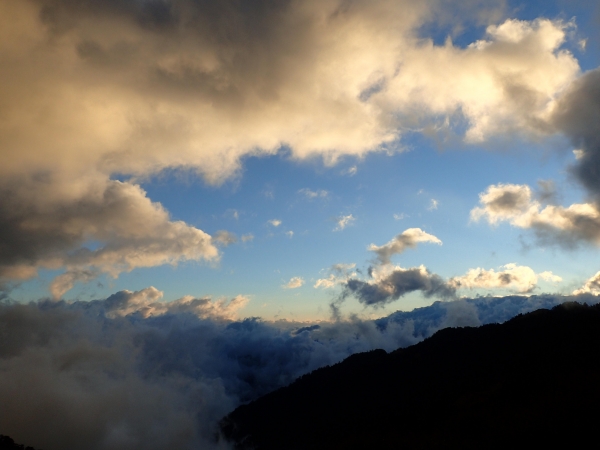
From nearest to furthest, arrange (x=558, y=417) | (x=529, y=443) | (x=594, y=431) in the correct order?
(x=594, y=431)
(x=529, y=443)
(x=558, y=417)

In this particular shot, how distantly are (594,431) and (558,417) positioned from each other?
113 feet

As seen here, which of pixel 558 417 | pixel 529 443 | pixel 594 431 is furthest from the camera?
pixel 558 417

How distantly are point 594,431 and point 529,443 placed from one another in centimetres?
3166

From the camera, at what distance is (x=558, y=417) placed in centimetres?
19762

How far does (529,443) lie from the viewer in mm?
185500

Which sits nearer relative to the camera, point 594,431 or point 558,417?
point 594,431

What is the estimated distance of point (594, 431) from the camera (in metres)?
166

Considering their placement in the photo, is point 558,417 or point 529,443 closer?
point 529,443

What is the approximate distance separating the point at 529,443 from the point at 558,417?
2748 centimetres
